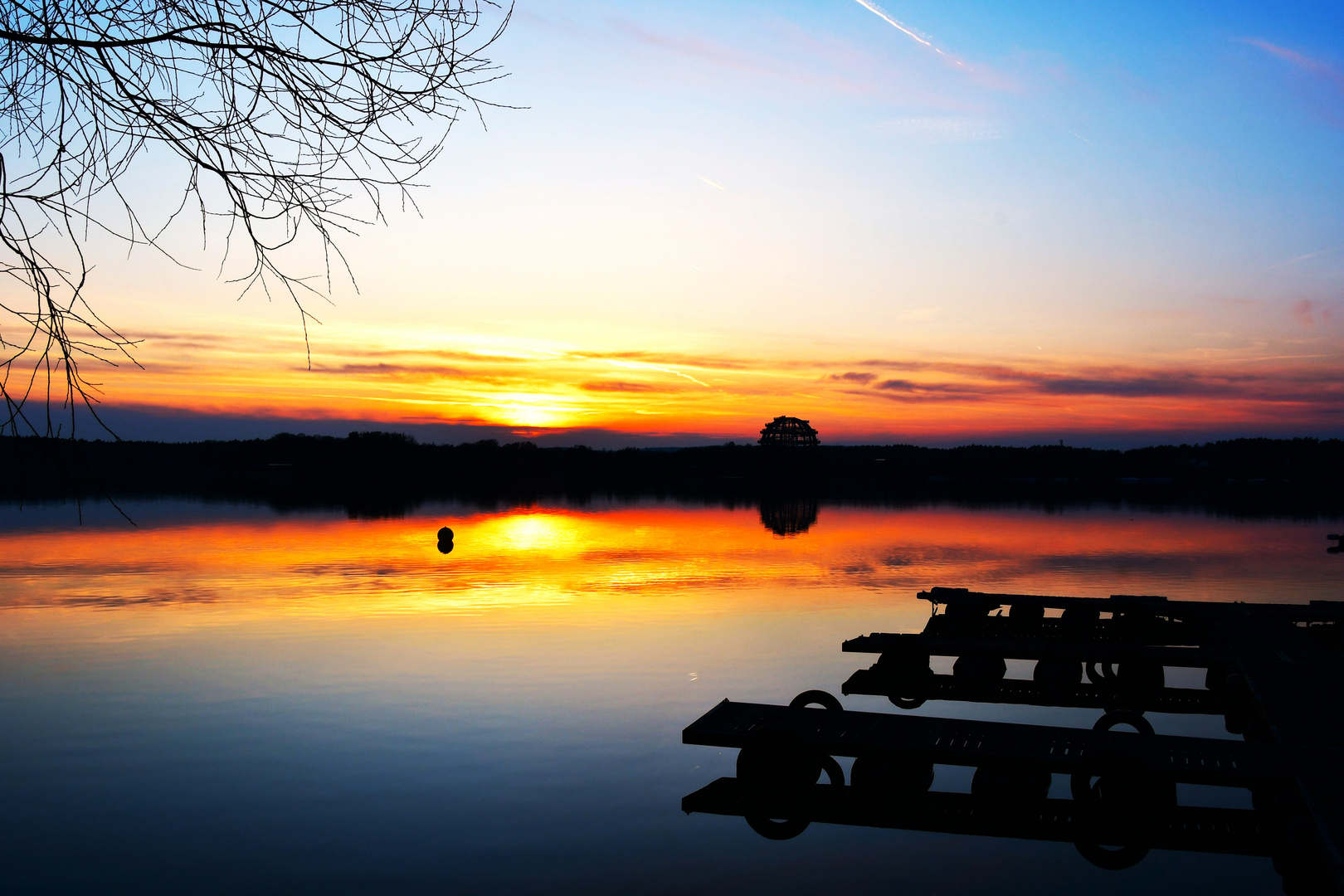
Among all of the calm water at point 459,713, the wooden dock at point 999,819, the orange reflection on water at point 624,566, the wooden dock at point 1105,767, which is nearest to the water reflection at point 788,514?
the orange reflection on water at point 624,566

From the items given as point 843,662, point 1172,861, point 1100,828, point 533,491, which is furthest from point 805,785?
point 533,491

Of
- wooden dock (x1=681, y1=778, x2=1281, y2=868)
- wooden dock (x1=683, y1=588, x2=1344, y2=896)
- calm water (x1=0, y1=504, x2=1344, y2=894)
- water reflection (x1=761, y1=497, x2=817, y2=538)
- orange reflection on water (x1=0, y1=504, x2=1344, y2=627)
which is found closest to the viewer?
wooden dock (x1=683, y1=588, x2=1344, y2=896)

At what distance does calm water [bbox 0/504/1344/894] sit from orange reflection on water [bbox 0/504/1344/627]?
0.84ft

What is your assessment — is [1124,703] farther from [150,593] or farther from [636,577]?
[150,593]

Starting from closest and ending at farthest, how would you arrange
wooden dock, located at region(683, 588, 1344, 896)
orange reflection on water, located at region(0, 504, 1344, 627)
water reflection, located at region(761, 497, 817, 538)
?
wooden dock, located at region(683, 588, 1344, 896)
orange reflection on water, located at region(0, 504, 1344, 627)
water reflection, located at region(761, 497, 817, 538)

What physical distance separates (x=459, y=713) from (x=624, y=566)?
23.1 meters

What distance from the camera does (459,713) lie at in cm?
1670

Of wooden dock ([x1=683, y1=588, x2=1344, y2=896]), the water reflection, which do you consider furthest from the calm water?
the water reflection

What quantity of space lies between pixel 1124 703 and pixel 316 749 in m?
13.4

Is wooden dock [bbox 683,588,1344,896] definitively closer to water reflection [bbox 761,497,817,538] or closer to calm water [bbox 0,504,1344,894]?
calm water [bbox 0,504,1344,894]

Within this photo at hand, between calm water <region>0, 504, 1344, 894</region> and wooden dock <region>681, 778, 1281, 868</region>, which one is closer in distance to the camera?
wooden dock <region>681, 778, 1281, 868</region>

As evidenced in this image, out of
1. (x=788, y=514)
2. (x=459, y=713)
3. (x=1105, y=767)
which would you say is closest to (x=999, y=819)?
(x=1105, y=767)

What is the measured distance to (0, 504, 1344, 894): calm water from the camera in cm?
1084

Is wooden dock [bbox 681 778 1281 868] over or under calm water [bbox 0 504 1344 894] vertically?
over
